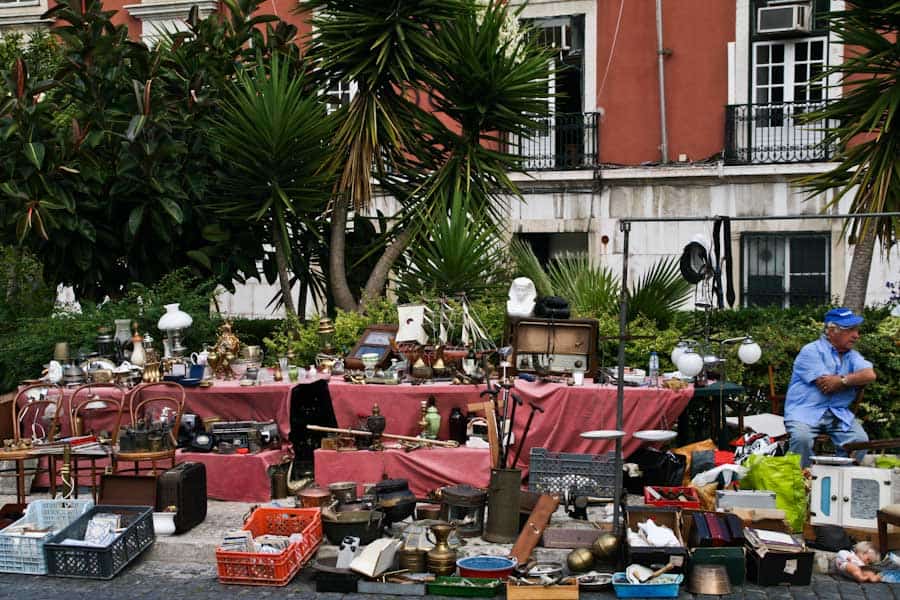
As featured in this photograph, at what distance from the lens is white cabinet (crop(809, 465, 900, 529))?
22.4 feet

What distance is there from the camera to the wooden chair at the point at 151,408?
761 centimetres

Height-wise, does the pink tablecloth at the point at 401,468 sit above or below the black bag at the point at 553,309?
below

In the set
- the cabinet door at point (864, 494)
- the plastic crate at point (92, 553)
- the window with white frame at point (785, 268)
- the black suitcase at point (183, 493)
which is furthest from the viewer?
the window with white frame at point (785, 268)

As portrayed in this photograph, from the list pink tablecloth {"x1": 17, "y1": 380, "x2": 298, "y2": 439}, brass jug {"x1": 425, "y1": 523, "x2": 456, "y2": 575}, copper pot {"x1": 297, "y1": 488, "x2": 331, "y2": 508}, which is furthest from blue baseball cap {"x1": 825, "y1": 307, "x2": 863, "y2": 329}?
pink tablecloth {"x1": 17, "y1": 380, "x2": 298, "y2": 439}

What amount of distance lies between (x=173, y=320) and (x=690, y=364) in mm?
4121

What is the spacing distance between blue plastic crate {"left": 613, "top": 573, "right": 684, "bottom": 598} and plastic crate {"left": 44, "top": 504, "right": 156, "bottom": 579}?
288cm

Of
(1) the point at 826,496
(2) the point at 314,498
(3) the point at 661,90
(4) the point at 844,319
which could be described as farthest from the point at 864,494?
(3) the point at 661,90

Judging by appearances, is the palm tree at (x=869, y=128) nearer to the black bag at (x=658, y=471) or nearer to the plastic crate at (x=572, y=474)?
the black bag at (x=658, y=471)

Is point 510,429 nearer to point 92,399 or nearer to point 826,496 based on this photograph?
point 826,496

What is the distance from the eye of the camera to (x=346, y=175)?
421 inches

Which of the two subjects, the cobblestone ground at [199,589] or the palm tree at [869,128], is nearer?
the cobblestone ground at [199,589]

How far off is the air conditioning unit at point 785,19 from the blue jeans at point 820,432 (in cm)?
919

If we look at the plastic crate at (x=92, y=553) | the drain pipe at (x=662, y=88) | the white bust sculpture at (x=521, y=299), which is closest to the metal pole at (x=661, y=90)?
the drain pipe at (x=662, y=88)

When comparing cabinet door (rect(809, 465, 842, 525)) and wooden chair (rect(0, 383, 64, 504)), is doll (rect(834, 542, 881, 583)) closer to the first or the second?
cabinet door (rect(809, 465, 842, 525))
